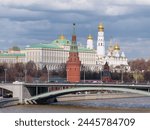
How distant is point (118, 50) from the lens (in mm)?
125500

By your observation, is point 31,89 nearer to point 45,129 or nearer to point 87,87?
point 87,87

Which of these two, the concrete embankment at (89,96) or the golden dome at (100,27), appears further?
the golden dome at (100,27)

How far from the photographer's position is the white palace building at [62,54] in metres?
98.6

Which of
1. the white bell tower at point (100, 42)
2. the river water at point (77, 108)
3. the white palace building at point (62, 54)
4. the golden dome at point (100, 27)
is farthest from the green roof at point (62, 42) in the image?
the river water at point (77, 108)

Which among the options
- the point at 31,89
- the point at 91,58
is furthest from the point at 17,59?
the point at 31,89

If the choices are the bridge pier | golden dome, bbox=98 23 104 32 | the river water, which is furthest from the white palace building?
the river water

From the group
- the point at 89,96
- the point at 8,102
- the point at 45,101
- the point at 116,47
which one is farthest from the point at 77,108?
the point at 116,47

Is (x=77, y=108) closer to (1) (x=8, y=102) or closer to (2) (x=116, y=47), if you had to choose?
(1) (x=8, y=102)

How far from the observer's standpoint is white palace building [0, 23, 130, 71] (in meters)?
98.6

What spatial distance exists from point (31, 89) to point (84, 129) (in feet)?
120

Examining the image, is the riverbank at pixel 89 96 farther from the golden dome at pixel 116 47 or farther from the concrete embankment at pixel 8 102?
the golden dome at pixel 116 47

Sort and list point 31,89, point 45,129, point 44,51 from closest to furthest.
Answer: point 45,129
point 31,89
point 44,51

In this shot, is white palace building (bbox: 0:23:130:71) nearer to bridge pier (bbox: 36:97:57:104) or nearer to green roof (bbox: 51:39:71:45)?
green roof (bbox: 51:39:71:45)

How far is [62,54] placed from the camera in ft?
340
